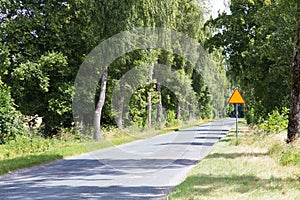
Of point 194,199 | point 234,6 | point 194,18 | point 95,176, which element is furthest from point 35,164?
point 194,18

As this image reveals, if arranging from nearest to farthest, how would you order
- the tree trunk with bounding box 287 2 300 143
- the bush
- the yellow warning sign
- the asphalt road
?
the asphalt road < the tree trunk with bounding box 287 2 300 143 < the bush < the yellow warning sign

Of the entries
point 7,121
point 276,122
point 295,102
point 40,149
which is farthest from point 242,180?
point 7,121

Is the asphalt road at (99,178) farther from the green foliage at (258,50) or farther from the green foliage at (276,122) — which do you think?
the green foliage at (276,122)

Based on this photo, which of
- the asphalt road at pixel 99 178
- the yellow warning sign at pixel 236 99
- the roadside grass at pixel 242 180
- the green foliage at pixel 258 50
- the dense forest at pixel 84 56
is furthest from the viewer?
the dense forest at pixel 84 56

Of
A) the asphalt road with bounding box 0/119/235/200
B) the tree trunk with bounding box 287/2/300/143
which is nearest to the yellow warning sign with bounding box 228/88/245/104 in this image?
the asphalt road with bounding box 0/119/235/200

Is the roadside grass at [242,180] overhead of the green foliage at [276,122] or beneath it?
beneath

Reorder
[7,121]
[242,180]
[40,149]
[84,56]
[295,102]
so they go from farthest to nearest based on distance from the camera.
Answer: [84,56] → [7,121] → [40,149] → [295,102] → [242,180]

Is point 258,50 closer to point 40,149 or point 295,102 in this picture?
point 295,102

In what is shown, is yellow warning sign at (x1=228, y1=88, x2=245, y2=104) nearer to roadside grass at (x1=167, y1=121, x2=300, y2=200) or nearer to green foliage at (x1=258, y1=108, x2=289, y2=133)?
green foliage at (x1=258, y1=108, x2=289, y2=133)

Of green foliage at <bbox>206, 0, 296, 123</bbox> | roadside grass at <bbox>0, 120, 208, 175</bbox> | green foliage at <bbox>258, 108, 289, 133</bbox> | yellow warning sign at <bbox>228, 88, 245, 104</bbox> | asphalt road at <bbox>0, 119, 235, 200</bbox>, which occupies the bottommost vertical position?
asphalt road at <bbox>0, 119, 235, 200</bbox>

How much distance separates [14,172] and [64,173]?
166 cm

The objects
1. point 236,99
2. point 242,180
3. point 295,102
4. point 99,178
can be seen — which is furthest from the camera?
point 236,99

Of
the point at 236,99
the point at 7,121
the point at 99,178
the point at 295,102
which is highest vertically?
the point at 236,99

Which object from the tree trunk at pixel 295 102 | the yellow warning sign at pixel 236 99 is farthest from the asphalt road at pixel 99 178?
the yellow warning sign at pixel 236 99
